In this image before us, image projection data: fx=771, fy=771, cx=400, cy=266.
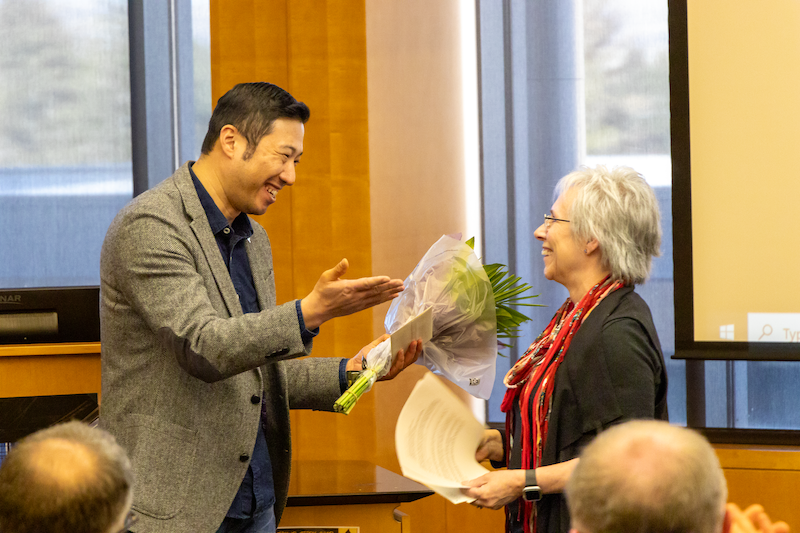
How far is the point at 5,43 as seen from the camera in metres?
4.00

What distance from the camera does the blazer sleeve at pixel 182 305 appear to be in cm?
160

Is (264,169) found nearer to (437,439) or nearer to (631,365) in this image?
(437,439)

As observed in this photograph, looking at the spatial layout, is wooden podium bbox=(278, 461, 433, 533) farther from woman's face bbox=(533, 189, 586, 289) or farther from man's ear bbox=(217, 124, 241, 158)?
man's ear bbox=(217, 124, 241, 158)

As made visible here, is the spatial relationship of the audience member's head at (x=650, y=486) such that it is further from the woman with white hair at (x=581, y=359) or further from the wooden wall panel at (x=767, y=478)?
the wooden wall panel at (x=767, y=478)

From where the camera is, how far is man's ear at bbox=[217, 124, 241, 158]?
6.27 ft

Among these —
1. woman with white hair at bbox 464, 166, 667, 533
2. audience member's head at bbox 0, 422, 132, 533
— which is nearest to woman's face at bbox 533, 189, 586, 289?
woman with white hair at bbox 464, 166, 667, 533

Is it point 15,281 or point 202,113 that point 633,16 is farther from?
point 15,281

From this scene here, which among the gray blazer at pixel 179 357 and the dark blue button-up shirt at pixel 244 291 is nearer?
the gray blazer at pixel 179 357

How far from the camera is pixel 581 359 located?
1.82m

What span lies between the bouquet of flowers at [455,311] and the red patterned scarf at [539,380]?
10cm

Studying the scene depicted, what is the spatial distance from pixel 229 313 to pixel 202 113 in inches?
101

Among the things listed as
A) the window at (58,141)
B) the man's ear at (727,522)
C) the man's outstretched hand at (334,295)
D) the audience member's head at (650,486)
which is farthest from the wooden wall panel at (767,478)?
the window at (58,141)

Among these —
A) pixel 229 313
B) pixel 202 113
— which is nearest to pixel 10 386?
pixel 229 313

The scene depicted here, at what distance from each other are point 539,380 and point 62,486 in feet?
4.16
